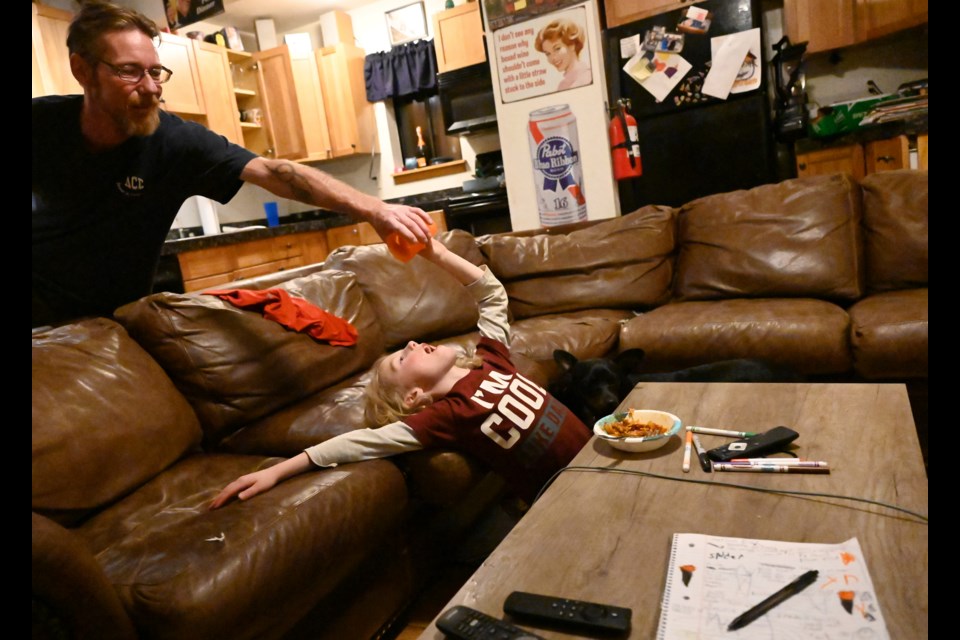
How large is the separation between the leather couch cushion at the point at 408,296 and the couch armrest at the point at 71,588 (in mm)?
1654

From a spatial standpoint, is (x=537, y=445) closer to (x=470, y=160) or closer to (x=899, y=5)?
(x=899, y=5)

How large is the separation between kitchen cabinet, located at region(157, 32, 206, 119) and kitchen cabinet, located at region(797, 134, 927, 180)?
4.84 metres

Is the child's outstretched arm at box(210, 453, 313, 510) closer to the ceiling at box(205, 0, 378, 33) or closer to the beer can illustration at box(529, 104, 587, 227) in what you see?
the beer can illustration at box(529, 104, 587, 227)

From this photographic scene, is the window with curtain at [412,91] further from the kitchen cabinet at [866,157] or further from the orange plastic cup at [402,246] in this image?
the orange plastic cup at [402,246]

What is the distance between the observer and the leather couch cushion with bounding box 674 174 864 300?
248 cm

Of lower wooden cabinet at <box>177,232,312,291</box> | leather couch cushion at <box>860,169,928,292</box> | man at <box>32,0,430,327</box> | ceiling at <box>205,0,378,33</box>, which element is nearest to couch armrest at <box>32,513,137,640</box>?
man at <box>32,0,430,327</box>

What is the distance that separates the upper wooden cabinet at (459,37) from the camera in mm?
5262

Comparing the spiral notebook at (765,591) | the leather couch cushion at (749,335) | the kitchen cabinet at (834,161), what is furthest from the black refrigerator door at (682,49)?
the spiral notebook at (765,591)

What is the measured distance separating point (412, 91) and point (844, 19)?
3705 mm

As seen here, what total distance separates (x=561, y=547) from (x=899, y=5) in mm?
4414

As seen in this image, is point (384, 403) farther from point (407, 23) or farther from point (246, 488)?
point (407, 23)

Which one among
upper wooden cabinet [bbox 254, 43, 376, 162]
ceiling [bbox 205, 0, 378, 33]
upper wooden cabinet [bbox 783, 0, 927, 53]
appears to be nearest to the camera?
upper wooden cabinet [bbox 783, 0, 927, 53]

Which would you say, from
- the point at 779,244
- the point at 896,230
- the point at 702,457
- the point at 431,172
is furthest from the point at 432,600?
the point at 431,172

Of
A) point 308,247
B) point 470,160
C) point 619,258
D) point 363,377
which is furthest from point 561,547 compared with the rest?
point 470,160
